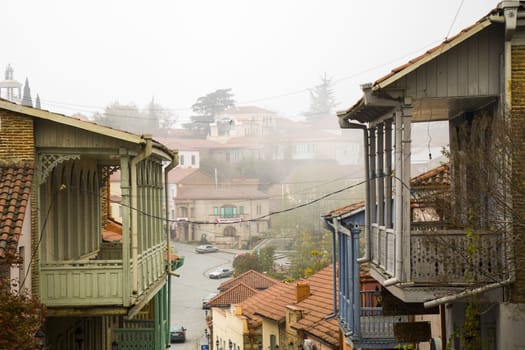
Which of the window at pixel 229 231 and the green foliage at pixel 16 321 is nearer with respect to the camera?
the green foliage at pixel 16 321

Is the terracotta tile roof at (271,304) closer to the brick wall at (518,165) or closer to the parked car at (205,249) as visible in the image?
the brick wall at (518,165)

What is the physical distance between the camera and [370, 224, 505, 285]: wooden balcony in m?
14.3

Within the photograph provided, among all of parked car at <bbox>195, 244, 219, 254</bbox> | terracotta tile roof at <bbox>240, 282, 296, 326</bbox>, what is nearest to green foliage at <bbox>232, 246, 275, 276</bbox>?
parked car at <bbox>195, 244, 219, 254</bbox>

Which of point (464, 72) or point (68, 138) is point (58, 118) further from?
point (464, 72)

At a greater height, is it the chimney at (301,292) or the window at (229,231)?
the chimney at (301,292)

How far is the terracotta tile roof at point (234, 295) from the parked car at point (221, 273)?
36.2 m

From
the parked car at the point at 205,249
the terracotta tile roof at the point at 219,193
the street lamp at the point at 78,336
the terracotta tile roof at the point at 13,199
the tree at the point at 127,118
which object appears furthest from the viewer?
the tree at the point at 127,118

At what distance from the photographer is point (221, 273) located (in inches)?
3634

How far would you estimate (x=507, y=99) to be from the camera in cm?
1456

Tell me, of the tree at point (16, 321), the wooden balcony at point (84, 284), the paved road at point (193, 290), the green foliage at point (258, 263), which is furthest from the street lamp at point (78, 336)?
the green foliage at point (258, 263)

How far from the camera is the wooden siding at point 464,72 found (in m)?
14.8

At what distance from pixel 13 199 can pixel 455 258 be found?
7053mm

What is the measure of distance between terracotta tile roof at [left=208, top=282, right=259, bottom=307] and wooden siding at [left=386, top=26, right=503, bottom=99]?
40.0 meters

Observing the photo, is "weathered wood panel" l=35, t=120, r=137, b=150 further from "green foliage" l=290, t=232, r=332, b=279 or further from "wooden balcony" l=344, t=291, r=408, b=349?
"green foliage" l=290, t=232, r=332, b=279
